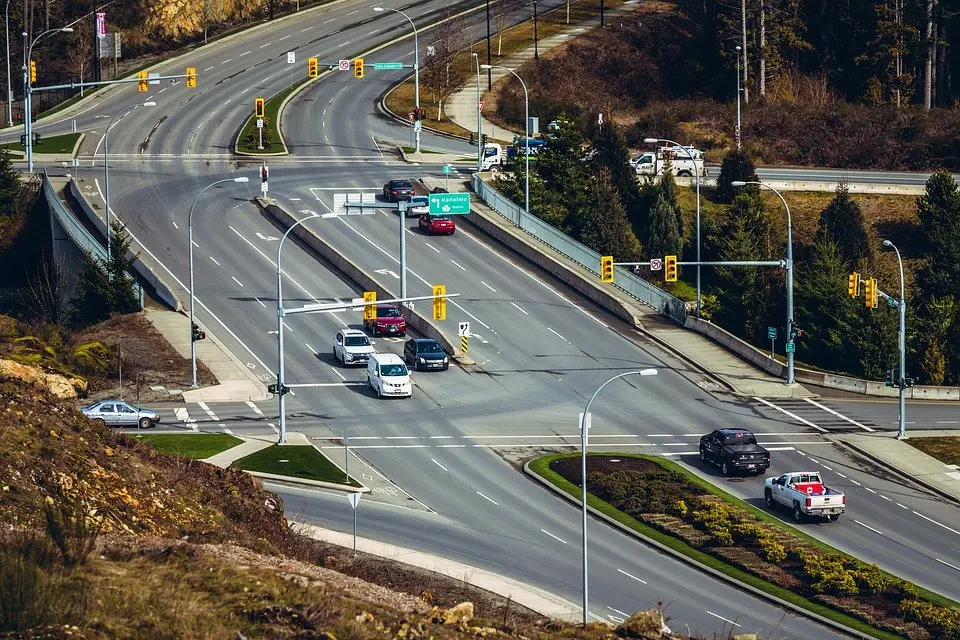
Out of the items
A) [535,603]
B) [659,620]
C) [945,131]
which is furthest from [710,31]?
[659,620]

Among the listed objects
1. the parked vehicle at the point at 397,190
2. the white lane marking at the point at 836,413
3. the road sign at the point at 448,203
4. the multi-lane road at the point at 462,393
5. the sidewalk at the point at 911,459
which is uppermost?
the road sign at the point at 448,203

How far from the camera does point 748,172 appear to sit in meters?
90.8

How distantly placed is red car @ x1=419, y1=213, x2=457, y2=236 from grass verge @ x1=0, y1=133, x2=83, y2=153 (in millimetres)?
33015

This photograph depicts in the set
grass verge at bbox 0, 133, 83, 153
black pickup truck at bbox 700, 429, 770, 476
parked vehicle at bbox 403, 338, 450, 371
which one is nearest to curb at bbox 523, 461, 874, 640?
black pickup truck at bbox 700, 429, 770, 476

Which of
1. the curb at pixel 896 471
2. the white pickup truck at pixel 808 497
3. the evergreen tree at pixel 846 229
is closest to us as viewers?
the white pickup truck at pixel 808 497

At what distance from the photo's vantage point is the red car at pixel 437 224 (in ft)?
281

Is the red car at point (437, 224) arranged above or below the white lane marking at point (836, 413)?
above

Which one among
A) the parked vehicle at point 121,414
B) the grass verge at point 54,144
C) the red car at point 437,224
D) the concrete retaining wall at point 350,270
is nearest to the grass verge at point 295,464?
the parked vehicle at point 121,414

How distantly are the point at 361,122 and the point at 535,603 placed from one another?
79034 mm

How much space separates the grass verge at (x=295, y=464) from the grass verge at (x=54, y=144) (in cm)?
5593

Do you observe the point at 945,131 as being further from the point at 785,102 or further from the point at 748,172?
the point at 748,172

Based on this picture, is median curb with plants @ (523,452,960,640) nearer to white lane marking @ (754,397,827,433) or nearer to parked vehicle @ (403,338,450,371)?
white lane marking @ (754,397,827,433)

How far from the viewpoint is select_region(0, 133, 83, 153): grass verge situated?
342 feet

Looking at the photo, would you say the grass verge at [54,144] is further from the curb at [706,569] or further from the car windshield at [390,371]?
the curb at [706,569]
